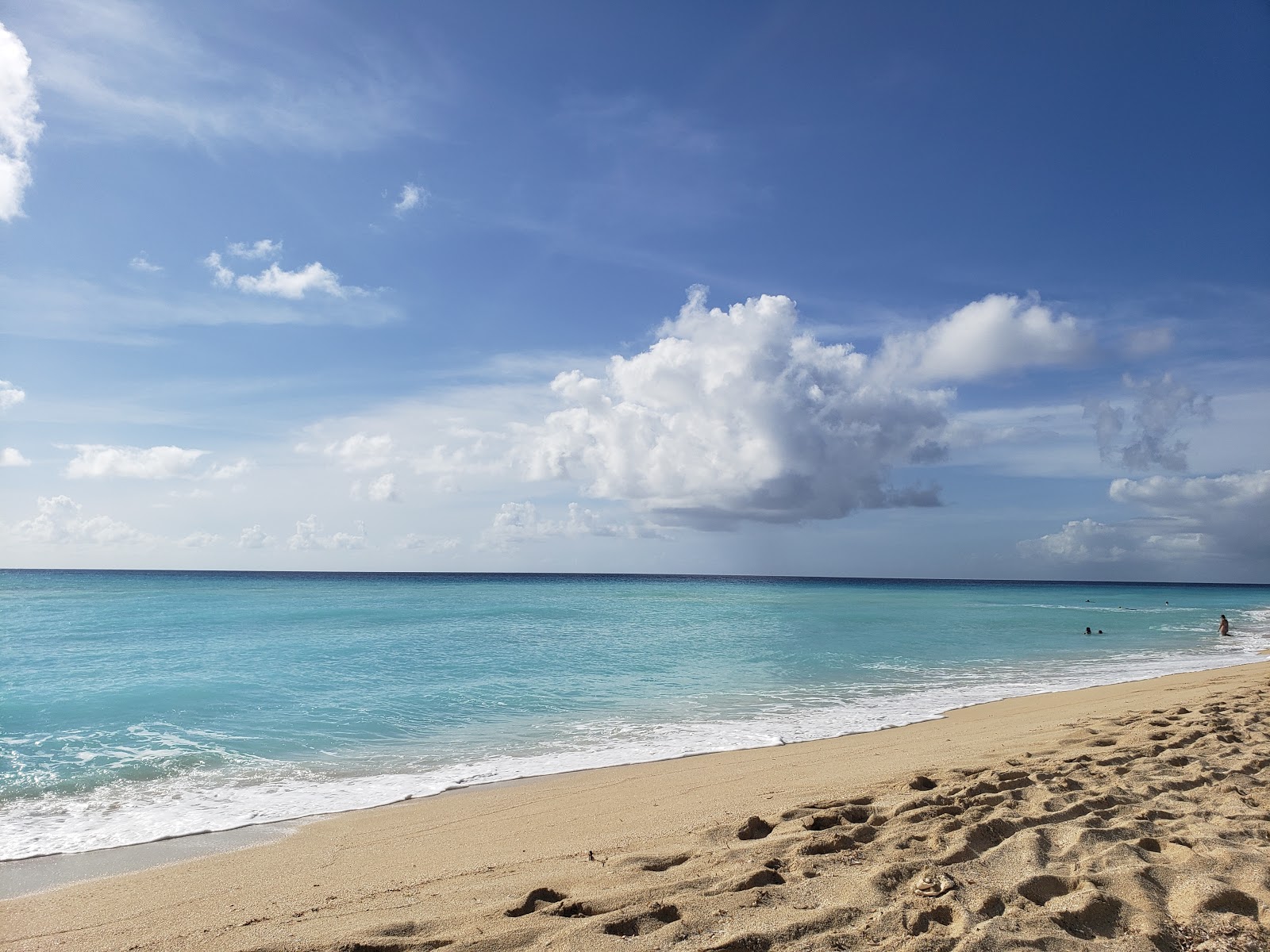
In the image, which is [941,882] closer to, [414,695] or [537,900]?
[537,900]

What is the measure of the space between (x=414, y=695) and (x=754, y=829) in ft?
36.3

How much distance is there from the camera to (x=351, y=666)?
18859 mm

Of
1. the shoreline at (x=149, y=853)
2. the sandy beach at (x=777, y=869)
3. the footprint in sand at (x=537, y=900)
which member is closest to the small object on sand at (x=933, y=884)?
the sandy beach at (x=777, y=869)

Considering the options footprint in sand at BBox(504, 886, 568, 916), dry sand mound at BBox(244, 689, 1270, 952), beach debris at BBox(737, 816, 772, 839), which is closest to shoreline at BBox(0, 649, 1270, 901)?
dry sand mound at BBox(244, 689, 1270, 952)

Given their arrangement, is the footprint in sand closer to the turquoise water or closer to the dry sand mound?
the dry sand mound

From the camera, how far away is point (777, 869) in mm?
4410

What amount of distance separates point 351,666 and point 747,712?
1159 centimetres

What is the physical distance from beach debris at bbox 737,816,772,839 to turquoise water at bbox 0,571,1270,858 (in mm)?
4397

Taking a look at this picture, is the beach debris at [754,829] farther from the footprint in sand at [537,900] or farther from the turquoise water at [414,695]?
the turquoise water at [414,695]

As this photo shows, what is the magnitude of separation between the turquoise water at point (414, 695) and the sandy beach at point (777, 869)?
6.59 ft

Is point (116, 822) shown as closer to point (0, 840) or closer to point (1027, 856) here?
point (0, 840)

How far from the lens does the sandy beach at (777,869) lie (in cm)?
367

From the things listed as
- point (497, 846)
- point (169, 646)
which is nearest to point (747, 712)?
point (497, 846)

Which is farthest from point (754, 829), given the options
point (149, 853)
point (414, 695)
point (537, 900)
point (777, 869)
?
point (414, 695)
